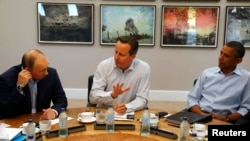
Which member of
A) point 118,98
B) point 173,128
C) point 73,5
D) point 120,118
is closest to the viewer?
point 173,128

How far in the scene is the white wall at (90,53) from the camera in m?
4.69

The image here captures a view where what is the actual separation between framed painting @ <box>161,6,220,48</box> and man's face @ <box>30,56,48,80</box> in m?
2.82

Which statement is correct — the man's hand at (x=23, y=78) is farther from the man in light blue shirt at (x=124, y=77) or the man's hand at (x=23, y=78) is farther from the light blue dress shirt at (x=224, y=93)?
the light blue dress shirt at (x=224, y=93)

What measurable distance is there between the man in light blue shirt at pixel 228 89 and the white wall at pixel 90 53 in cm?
207

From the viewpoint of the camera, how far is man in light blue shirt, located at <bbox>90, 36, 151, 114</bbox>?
249 centimetres

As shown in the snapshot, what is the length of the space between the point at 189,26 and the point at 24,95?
3.24 metres

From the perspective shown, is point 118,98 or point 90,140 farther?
point 118,98

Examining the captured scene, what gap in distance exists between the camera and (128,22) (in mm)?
4695

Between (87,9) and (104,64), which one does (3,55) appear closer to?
(87,9)

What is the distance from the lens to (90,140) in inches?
64.6

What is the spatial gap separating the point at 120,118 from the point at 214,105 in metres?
1.06

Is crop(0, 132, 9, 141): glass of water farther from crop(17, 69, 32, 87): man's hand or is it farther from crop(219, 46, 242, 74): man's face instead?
crop(219, 46, 242, 74): man's face

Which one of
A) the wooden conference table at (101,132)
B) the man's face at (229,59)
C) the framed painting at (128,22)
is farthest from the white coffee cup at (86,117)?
the framed painting at (128,22)

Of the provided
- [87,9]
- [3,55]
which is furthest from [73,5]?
[3,55]
